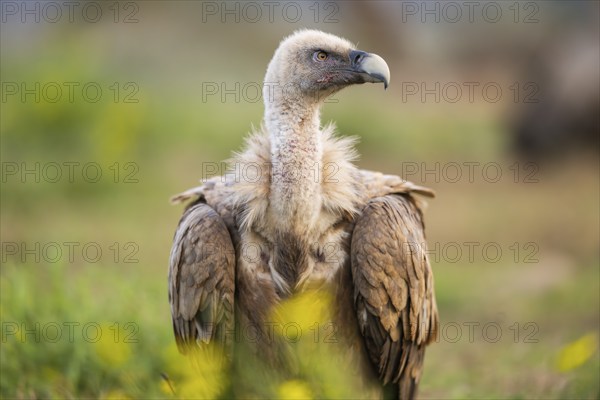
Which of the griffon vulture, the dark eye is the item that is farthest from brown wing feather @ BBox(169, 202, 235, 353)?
the dark eye

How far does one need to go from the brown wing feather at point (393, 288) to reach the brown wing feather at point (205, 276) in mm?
706

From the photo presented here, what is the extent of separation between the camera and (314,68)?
4.79 meters

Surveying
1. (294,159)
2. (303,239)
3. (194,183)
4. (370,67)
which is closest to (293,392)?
(303,239)

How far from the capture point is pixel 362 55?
4.76 metres

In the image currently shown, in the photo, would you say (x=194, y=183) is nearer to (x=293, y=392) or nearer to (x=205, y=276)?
(x=205, y=276)

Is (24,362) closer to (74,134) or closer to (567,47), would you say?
(74,134)

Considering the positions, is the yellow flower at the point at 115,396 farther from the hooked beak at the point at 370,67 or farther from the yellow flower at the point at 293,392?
the hooked beak at the point at 370,67

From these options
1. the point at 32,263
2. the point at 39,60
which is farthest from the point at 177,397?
the point at 39,60

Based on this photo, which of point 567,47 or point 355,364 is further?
point 567,47

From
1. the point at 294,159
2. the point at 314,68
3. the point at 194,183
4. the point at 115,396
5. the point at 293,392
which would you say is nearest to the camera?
the point at 293,392

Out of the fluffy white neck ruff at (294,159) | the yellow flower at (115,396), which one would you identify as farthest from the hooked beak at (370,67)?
the yellow flower at (115,396)

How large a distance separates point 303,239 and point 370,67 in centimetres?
101

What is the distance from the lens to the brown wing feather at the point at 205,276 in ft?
15.2

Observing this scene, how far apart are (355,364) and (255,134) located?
1.44m
